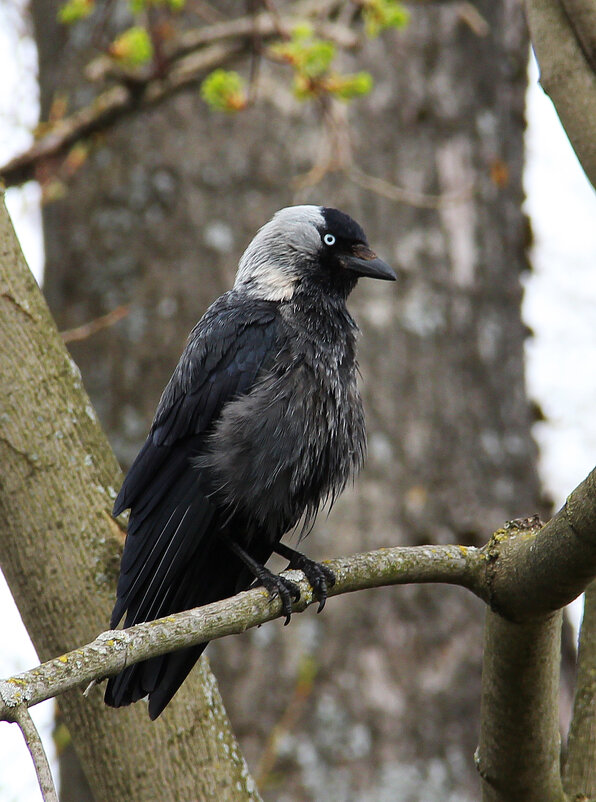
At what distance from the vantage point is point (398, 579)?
8.48 ft

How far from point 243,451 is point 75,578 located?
77cm

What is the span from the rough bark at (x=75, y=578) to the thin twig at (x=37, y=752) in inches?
37.4

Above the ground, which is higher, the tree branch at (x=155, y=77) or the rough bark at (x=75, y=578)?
the tree branch at (x=155, y=77)

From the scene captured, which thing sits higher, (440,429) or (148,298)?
(148,298)

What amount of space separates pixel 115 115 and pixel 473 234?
2.05m

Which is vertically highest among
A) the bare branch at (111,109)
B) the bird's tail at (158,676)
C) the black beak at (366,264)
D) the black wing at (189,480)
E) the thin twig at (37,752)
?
the bare branch at (111,109)

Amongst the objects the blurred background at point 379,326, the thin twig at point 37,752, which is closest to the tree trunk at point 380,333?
the blurred background at point 379,326

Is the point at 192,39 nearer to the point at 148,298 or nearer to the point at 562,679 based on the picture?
the point at 148,298

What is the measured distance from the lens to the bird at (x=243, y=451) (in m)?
3.22

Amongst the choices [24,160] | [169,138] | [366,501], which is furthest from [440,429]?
[24,160]

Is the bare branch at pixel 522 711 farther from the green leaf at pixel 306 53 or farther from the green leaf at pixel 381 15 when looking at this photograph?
the green leaf at pixel 381 15

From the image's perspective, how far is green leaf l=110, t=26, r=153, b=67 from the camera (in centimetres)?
438

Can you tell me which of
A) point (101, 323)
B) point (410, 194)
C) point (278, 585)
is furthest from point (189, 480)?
point (410, 194)

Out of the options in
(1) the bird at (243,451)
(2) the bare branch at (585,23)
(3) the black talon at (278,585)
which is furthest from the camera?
(1) the bird at (243,451)
